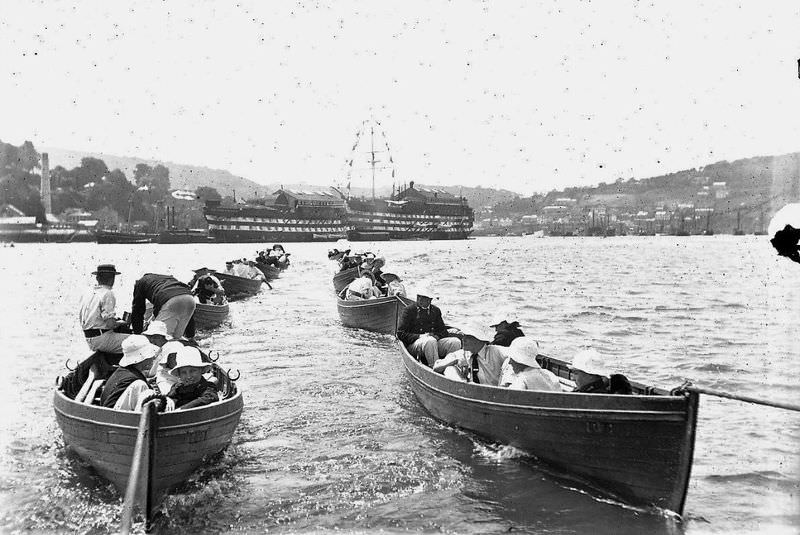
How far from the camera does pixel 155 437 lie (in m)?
7.14

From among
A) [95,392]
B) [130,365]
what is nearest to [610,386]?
[130,365]

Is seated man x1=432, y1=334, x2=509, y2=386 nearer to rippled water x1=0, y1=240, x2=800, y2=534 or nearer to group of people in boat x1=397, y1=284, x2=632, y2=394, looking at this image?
group of people in boat x1=397, y1=284, x2=632, y2=394

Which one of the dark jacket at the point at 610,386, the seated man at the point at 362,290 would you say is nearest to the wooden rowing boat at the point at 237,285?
the seated man at the point at 362,290

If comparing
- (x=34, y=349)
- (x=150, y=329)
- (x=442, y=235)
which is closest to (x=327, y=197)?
(x=442, y=235)

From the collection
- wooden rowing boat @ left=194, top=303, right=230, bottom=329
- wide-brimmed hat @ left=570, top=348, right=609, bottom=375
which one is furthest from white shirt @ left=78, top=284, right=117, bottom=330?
wooden rowing boat @ left=194, top=303, right=230, bottom=329

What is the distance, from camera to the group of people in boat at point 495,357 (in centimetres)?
808

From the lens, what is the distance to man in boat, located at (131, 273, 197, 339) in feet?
44.8

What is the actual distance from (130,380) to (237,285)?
23.3 metres

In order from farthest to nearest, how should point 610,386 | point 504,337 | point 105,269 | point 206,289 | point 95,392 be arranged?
point 206,289 → point 504,337 → point 105,269 → point 95,392 → point 610,386

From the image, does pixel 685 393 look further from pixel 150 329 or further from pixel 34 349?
pixel 34 349

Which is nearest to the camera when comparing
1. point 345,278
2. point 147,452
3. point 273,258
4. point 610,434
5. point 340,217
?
point 147,452

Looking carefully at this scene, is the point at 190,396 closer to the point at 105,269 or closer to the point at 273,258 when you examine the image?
the point at 105,269

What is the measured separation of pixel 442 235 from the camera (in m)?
144

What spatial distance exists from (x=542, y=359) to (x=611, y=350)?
10.0m
